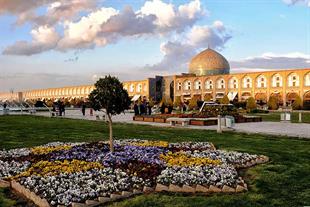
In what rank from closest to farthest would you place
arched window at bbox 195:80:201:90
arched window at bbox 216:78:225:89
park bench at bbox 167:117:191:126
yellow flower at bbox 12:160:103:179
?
yellow flower at bbox 12:160:103:179
park bench at bbox 167:117:191:126
arched window at bbox 216:78:225:89
arched window at bbox 195:80:201:90

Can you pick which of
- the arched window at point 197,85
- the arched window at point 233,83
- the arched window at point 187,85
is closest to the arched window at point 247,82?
the arched window at point 233,83

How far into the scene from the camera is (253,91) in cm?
7175

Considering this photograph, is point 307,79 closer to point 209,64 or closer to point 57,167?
point 209,64

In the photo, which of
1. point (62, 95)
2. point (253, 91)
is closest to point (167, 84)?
point (253, 91)

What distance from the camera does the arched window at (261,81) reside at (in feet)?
230

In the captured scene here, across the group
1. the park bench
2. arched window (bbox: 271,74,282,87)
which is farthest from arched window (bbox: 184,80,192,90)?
the park bench

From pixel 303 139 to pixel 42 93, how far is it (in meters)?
152

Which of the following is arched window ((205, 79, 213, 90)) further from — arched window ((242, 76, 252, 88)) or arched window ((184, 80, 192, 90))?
arched window ((242, 76, 252, 88))

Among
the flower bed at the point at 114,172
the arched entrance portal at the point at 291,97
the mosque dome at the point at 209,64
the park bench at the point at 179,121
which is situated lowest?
the flower bed at the point at 114,172

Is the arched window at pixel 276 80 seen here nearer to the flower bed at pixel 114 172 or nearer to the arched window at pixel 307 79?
the arched window at pixel 307 79

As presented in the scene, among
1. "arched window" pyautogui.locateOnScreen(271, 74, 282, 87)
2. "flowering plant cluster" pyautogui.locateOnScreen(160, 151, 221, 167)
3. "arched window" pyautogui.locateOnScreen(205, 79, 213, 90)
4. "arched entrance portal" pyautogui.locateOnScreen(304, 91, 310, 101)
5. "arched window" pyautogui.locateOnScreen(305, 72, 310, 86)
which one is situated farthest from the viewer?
"arched window" pyautogui.locateOnScreen(205, 79, 213, 90)

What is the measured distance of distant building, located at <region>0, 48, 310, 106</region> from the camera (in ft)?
216

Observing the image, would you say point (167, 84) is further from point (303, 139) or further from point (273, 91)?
point (303, 139)

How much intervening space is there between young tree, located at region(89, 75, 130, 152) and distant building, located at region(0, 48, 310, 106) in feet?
193
